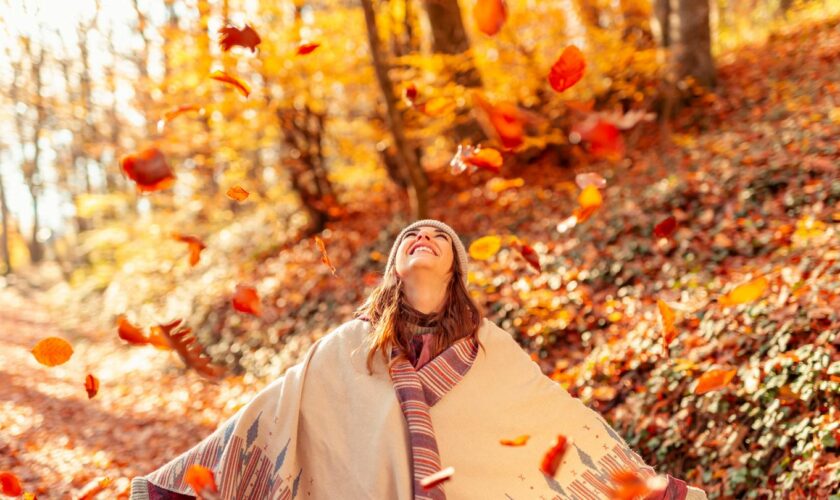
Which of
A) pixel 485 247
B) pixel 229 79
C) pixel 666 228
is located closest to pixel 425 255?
pixel 229 79

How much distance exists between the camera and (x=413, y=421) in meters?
2.76

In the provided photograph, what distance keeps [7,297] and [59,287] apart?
69.0 inches

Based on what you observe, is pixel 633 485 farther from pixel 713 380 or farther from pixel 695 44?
pixel 695 44

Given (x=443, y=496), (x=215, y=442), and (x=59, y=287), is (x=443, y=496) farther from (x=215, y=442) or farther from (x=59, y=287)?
(x=59, y=287)

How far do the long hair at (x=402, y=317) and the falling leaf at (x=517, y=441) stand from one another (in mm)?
519

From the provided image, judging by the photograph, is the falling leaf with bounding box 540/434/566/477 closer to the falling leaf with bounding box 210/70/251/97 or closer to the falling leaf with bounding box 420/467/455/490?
the falling leaf with bounding box 420/467/455/490

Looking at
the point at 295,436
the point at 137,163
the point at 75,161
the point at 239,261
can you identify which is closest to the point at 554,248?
the point at 137,163

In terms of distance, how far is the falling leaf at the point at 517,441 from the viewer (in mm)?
2916

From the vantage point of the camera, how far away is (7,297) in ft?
69.9

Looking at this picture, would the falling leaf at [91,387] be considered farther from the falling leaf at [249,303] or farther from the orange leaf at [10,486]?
the falling leaf at [249,303]

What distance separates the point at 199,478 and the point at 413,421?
102 cm

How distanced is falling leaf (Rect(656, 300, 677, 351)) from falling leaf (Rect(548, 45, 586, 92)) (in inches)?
92.0

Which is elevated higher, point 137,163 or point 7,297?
point 137,163

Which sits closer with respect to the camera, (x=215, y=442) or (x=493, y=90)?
(x=215, y=442)
